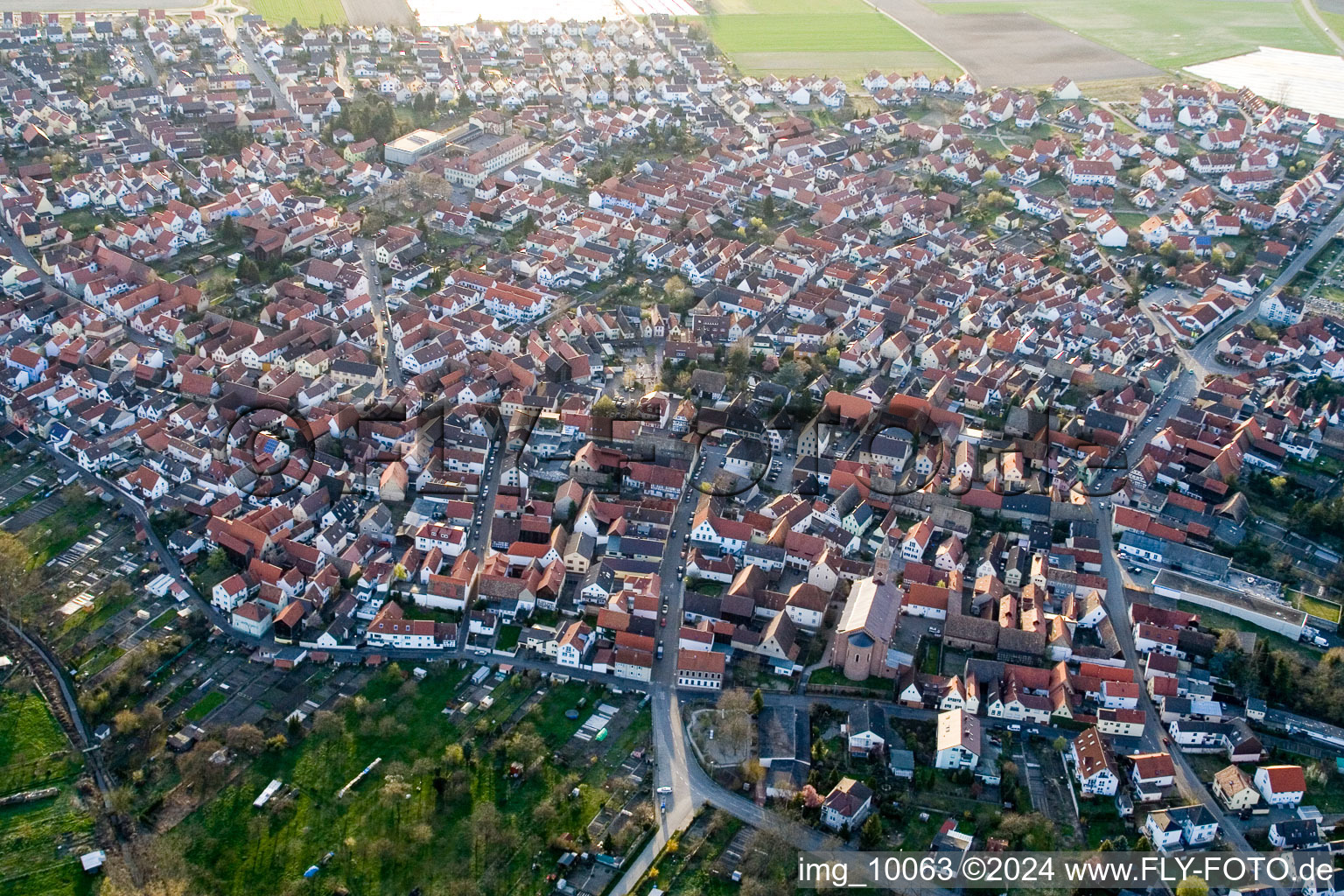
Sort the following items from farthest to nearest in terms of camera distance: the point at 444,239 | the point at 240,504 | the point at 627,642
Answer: the point at 444,239
the point at 240,504
the point at 627,642

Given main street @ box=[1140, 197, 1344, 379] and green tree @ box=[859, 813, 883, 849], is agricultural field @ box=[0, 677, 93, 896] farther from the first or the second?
main street @ box=[1140, 197, 1344, 379]

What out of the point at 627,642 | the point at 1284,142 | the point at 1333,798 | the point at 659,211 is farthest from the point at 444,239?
the point at 1284,142

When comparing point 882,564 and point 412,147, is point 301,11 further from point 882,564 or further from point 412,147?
point 882,564

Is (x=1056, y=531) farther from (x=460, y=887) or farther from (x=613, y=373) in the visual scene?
(x=460, y=887)

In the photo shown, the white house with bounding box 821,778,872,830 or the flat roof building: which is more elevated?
the flat roof building

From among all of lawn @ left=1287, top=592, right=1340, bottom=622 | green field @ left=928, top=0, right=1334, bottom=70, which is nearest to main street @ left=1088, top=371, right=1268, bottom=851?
lawn @ left=1287, top=592, right=1340, bottom=622

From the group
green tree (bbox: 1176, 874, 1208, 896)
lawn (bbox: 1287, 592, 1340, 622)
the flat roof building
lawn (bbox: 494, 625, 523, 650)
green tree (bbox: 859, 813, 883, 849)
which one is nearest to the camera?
green tree (bbox: 1176, 874, 1208, 896)
